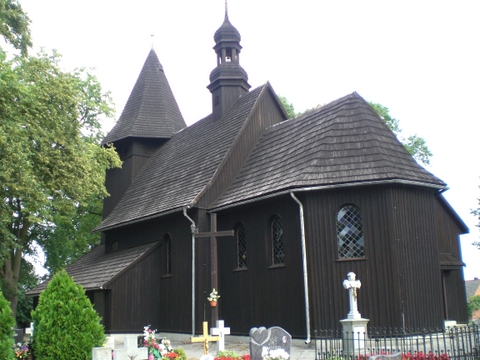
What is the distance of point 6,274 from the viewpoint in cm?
2541


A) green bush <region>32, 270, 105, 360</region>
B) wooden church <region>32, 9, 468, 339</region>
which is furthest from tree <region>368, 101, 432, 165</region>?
green bush <region>32, 270, 105, 360</region>

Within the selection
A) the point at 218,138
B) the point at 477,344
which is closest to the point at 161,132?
the point at 218,138

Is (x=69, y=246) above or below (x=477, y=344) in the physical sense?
above

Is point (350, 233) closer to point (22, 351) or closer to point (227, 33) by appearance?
point (22, 351)

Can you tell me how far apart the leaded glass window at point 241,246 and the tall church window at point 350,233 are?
10.8 ft

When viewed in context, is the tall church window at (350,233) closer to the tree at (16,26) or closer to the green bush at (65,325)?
the green bush at (65,325)

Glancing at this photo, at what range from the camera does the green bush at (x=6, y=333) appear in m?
11.1

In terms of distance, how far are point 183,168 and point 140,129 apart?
5134mm

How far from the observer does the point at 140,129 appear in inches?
982

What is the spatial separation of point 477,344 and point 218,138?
12.3 metres

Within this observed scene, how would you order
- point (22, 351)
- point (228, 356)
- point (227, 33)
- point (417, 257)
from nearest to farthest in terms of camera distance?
point (228, 356) < point (22, 351) < point (417, 257) < point (227, 33)

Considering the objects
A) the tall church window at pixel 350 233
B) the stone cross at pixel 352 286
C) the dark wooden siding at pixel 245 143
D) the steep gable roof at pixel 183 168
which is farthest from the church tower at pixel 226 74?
the stone cross at pixel 352 286

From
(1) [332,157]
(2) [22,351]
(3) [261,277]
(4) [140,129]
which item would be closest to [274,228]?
(3) [261,277]

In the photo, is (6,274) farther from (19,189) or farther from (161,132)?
(19,189)
